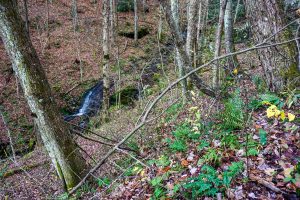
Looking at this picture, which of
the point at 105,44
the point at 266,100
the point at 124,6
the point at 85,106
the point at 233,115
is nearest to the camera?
the point at 266,100

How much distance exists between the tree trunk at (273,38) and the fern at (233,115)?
2.10 ft

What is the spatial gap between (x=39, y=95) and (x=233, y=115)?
3.49 m

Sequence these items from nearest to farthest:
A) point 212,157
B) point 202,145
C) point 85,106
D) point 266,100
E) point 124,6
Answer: point 212,157 → point 266,100 → point 202,145 → point 85,106 → point 124,6

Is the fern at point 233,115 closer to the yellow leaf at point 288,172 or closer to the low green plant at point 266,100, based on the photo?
the low green plant at point 266,100

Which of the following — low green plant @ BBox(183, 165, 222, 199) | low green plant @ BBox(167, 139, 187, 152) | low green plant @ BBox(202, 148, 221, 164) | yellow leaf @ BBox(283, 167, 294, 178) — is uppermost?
yellow leaf @ BBox(283, 167, 294, 178)

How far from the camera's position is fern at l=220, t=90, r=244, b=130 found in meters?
4.48

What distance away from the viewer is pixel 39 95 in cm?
476

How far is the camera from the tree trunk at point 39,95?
437cm

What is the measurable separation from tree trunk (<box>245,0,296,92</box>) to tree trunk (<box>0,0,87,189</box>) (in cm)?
376

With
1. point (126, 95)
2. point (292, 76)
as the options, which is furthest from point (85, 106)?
point (292, 76)

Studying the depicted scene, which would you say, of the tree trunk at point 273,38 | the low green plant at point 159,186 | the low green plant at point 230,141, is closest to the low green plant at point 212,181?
the low green plant at point 159,186

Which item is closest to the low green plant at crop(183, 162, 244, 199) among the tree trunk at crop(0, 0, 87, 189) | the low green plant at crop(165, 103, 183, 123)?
the tree trunk at crop(0, 0, 87, 189)

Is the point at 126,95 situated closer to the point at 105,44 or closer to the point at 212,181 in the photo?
the point at 105,44

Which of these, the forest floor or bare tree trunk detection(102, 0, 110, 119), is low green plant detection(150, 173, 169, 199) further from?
bare tree trunk detection(102, 0, 110, 119)
